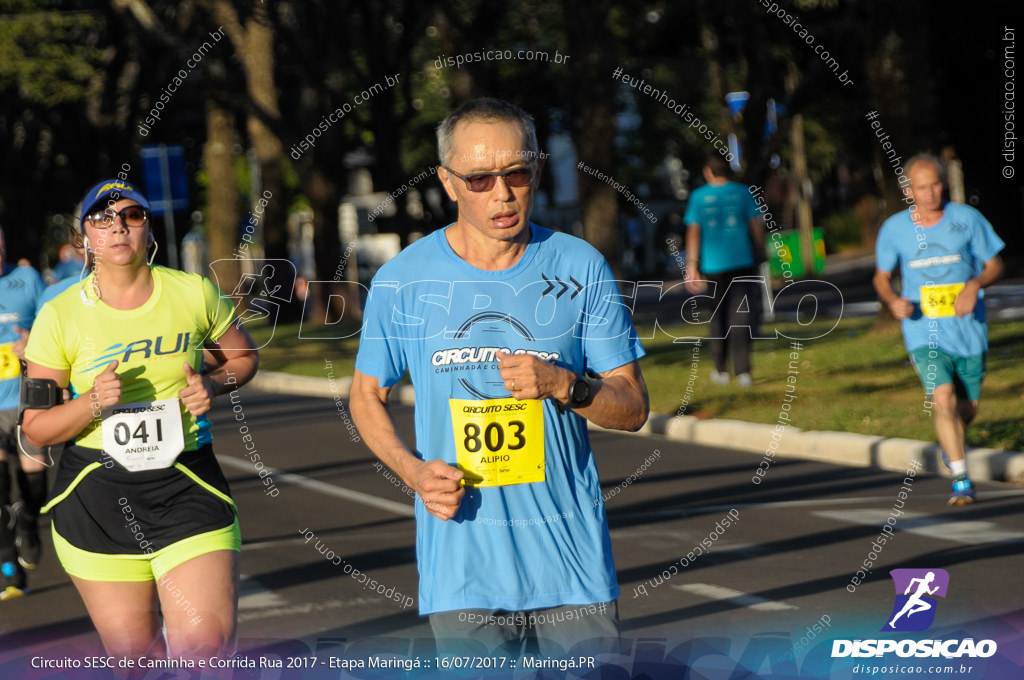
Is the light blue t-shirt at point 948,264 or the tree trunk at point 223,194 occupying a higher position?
the tree trunk at point 223,194

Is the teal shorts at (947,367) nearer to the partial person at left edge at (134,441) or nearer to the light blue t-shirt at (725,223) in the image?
the partial person at left edge at (134,441)

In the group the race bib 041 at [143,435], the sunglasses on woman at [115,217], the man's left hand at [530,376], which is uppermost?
the sunglasses on woman at [115,217]

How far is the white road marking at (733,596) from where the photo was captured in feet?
22.4

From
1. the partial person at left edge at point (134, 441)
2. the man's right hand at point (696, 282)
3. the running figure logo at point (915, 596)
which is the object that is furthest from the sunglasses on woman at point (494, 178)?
the man's right hand at point (696, 282)

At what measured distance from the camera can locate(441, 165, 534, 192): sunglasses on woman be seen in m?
3.80

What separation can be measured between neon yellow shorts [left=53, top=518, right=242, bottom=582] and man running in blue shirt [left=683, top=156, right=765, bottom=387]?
390 inches

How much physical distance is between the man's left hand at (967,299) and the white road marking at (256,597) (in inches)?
157

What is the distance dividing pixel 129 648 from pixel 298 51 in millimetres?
19445

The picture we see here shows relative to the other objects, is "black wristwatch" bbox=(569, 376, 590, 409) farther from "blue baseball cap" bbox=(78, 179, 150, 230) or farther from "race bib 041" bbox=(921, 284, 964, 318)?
"race bib 041" bbox=(921, 284, 964, 318)

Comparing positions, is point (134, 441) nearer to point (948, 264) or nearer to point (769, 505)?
point (948, 264)

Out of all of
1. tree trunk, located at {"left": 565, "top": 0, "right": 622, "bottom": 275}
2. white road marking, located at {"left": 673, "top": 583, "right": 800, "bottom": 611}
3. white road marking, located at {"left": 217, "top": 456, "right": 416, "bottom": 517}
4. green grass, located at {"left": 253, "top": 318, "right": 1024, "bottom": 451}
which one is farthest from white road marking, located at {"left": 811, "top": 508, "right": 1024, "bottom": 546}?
tree trunk, located at {"left": 565, "top": 0, "right": 622, "bottom": 275}

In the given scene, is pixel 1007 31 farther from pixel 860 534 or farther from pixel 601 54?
pixel 860 534

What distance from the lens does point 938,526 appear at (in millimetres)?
8430

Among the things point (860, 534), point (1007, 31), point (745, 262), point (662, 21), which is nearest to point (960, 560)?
point (860, 534)
